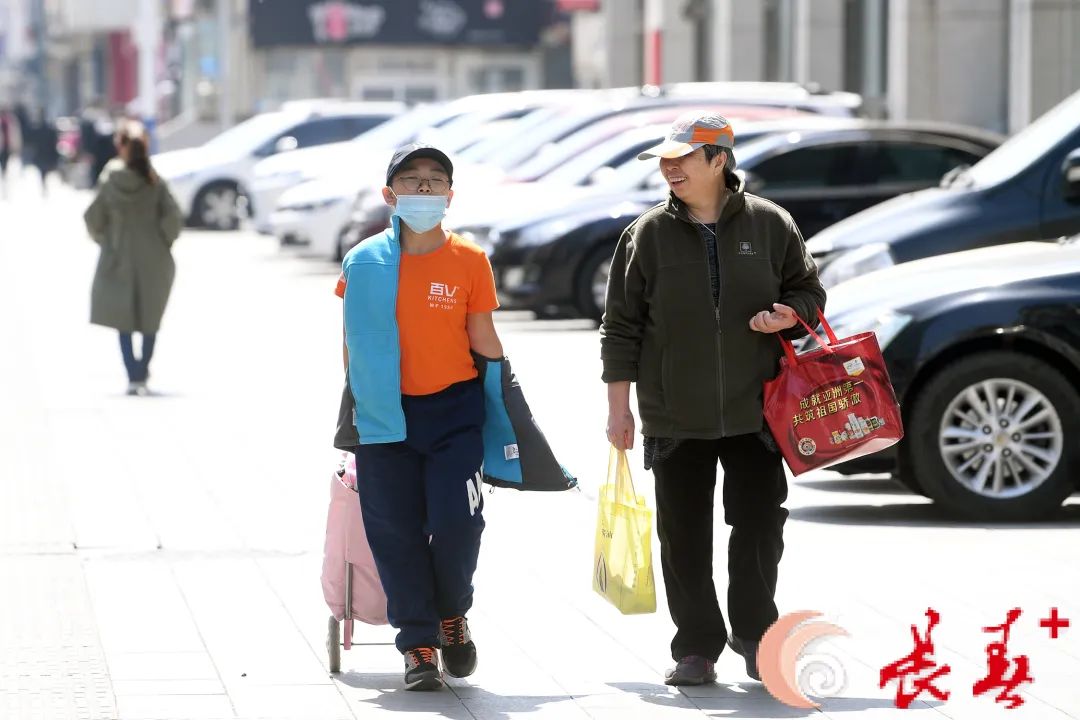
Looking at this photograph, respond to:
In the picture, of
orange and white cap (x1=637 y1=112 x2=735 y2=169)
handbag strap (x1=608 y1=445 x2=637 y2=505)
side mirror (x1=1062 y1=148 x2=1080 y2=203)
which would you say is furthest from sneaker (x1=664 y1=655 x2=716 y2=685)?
side mirror (x1=1062 y1=148 x2=1080 y2=203)

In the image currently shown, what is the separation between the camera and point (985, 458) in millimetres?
9305

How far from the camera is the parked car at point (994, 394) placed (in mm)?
9273

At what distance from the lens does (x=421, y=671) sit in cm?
646

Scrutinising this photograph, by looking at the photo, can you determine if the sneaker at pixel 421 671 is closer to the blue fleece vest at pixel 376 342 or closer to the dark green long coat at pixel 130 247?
the blue fleece vest at pixel 376 342

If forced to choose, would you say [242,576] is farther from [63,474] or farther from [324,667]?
[63,474]

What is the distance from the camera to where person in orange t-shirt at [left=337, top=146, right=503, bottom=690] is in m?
6.45

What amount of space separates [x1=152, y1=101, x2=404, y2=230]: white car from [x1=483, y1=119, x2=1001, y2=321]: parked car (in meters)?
15.1

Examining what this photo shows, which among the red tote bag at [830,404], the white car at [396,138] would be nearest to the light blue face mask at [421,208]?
the red tote bag at [830,404]

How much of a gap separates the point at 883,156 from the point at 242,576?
32.3 ft

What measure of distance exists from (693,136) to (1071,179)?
636cm

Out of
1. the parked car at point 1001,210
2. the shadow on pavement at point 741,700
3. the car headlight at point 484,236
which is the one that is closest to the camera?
the shadow on pavement at point 741,700

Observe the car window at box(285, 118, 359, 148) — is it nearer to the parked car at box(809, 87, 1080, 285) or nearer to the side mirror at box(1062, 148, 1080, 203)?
the parked car at box(809, 87, 1080, 285)

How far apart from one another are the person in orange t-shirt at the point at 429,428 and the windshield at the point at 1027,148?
6598mm

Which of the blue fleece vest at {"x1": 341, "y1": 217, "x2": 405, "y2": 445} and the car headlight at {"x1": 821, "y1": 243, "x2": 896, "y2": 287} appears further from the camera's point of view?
the car headlight at {"x1": 821, "y1": 243, "x2": 896, "y2": 287}
